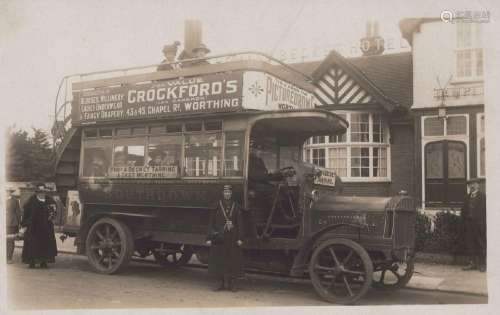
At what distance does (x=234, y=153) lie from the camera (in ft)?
27.8

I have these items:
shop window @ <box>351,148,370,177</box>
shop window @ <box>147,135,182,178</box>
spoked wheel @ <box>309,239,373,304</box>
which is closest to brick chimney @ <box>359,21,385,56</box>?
shop window @ <box>351,148,370,177</box>

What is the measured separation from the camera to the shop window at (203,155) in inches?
338

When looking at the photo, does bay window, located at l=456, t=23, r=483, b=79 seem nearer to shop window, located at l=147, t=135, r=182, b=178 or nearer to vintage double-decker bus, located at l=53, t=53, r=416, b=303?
vintage double-decker bus, located at l=53, t=53, r=416, b=303

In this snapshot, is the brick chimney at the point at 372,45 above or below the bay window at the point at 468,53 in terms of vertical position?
above

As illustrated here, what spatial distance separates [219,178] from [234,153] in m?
0.45

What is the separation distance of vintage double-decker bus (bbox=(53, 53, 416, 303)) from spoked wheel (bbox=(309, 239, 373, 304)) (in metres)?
0.02

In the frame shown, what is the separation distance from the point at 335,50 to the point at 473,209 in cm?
750

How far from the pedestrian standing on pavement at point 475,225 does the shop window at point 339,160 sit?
5.98 meters

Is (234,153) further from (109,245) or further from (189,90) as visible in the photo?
(109,245)

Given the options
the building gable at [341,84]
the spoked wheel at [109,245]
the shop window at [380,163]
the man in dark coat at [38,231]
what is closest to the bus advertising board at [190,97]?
the man in dark coat at [38,231]

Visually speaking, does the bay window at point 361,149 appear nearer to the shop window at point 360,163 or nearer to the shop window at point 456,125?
the shop window at point 360,163

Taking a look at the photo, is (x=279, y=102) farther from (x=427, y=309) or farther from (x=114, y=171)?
(x=427, y=309)

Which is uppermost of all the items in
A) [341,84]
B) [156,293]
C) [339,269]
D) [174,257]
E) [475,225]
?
[341,84]

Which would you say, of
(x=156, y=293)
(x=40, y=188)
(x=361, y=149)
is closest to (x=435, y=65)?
(x=361, y=149)
